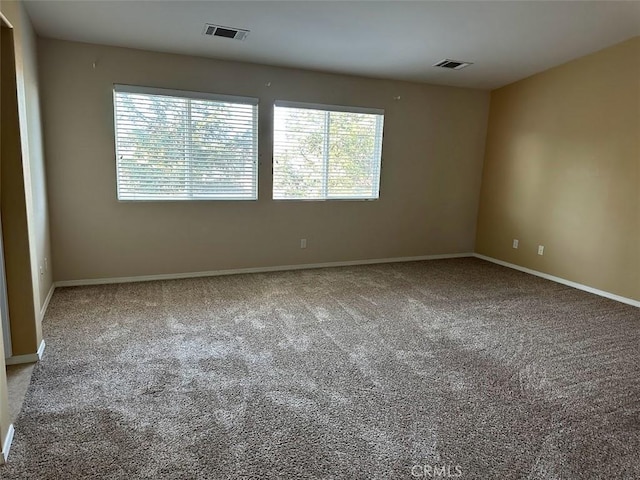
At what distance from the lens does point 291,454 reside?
6.00 feet

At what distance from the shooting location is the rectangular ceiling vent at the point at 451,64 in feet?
15.1

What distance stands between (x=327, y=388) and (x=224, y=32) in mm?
3351

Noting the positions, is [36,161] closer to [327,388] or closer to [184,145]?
[184,145]

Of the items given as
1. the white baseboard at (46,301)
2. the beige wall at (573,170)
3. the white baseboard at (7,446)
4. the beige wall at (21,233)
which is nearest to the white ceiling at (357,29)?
the beige wall at (573,170)

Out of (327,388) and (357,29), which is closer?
(327,388)

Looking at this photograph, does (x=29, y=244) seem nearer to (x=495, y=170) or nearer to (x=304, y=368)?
(x=304, y=368)

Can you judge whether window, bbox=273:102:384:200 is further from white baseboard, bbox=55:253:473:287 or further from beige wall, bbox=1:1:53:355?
beige wall, bbox=1:1:53:355

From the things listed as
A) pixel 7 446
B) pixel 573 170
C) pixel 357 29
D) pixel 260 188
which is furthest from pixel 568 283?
pixel 7 446

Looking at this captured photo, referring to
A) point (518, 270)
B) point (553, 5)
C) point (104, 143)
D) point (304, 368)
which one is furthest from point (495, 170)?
point (104, 143)

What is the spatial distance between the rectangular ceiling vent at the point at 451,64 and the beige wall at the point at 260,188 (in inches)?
28.0

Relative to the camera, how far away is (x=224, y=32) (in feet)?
12.3

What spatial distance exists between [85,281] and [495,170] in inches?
224

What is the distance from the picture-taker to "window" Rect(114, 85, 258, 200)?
4.23 meters

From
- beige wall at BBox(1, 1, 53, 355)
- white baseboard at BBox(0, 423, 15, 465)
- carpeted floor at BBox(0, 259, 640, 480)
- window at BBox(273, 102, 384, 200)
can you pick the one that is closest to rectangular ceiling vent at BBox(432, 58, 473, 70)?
window at BBox(273, 102, 384, 200)
